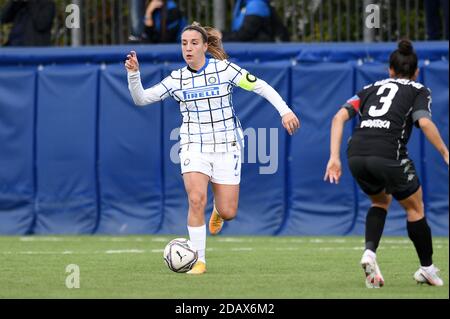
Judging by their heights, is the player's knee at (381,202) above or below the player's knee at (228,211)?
above

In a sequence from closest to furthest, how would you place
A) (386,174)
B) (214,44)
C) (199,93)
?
(386,174) → (199,93) → (214,44)

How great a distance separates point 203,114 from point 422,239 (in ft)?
8.06

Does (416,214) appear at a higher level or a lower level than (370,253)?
higher

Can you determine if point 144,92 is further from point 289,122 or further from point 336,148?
point 336,148

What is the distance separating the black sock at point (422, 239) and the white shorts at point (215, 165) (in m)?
2.06

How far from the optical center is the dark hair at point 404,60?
9.60 meters

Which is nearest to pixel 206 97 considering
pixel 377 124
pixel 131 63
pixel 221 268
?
pixel 131 63

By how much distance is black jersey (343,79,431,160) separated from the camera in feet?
31.2

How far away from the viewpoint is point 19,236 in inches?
681

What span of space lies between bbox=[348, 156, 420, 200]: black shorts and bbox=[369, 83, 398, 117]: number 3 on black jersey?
1.20 feet

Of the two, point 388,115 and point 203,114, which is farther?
point 203,114

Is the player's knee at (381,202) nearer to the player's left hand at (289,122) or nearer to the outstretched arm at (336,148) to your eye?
the outstretched arm at (336,148)

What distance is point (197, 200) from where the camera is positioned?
10820 millimetres

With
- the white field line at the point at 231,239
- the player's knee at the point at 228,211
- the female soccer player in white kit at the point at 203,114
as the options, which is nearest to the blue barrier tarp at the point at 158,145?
the white field line at the point at 231,239
